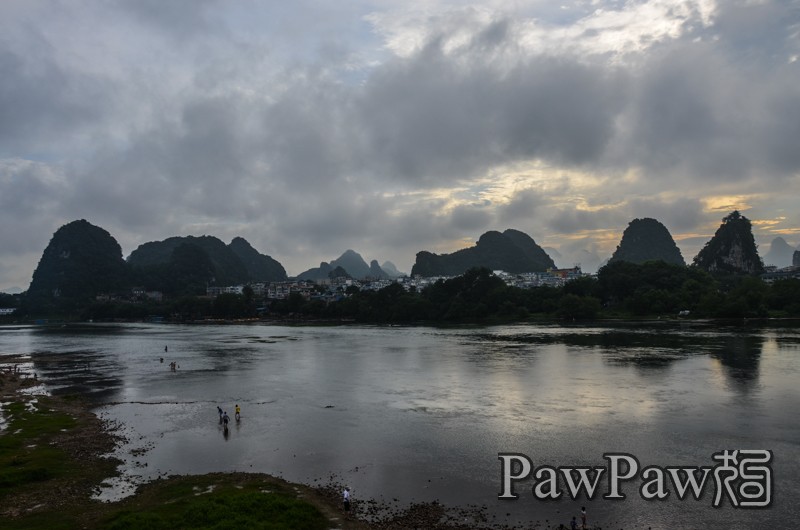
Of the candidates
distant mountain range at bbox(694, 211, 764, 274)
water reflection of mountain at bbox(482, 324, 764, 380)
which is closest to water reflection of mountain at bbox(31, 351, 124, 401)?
water reflection of mountain at bbox(482, 324, 764, 380)

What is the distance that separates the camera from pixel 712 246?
647ft

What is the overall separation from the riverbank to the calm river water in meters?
1.26

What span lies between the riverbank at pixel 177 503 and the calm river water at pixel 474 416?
126 cm

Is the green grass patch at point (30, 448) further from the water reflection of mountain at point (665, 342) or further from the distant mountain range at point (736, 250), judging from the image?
the distant mountain range at point (736, 250)

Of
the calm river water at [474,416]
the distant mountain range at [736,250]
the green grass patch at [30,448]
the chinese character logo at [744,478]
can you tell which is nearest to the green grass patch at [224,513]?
the calm river water at [474,416]

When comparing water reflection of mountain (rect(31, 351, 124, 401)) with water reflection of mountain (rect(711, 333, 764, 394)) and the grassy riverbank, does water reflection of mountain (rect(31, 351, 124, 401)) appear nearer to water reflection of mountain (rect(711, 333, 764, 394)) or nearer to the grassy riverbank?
the grassy riverbank

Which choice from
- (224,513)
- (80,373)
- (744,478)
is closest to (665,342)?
(744,478)

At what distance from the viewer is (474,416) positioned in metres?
37.7

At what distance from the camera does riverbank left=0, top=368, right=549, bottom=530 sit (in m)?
20.1

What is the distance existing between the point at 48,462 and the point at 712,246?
21829 centimetres

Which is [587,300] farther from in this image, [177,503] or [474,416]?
[177,503]

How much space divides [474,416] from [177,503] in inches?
849

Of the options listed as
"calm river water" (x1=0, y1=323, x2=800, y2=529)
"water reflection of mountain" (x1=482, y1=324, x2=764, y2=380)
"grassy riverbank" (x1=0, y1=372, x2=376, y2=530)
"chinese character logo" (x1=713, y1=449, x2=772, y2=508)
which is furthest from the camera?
"water reflection of mountain" (x1=482, y1=324, x2=764, y2=380)

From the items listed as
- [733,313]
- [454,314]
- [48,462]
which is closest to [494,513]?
[48,462]
